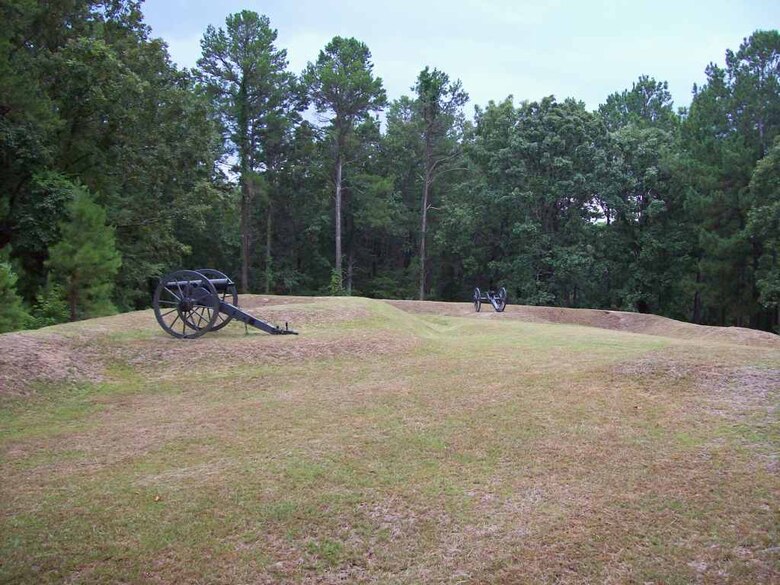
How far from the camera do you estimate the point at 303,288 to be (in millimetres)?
37625

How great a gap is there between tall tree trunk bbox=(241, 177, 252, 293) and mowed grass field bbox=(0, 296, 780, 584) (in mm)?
23671

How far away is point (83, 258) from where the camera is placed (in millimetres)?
14242

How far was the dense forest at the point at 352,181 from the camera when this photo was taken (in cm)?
1653

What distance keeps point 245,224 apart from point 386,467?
30739 millimetres

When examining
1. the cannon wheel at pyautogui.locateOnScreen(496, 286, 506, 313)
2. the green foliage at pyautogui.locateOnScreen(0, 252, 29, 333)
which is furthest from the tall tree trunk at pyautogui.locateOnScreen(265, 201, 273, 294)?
the green foliage at pyautogui.locateOnScreen(0, 252, 29, 333)

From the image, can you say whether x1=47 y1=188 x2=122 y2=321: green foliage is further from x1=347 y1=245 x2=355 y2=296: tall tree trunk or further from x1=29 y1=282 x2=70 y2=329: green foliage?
x1=347 y1=245 x2=355 y2=296: tall tree trunk

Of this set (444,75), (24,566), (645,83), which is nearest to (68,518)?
(24,566)

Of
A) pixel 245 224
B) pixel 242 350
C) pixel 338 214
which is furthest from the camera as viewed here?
pixel 338 214

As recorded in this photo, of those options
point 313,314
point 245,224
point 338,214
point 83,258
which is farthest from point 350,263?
point 313,314

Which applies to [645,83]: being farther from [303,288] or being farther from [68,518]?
[68,518]

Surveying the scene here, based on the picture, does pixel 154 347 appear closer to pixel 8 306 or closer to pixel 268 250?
pixel 8 306

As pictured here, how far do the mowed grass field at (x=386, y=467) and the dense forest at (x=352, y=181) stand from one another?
7.39 meters

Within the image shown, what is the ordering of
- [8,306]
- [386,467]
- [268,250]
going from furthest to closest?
[268,250]
[8,306]
[386,467]

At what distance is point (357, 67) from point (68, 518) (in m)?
32.7
